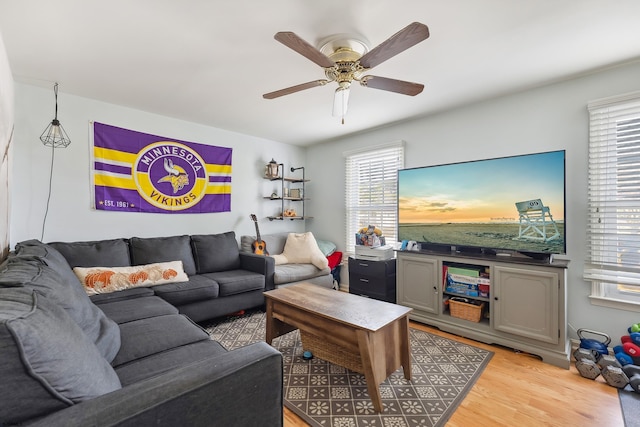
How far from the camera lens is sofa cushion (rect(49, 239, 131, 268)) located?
2.49 m

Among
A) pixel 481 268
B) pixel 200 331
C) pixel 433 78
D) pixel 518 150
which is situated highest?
pixel 433 78

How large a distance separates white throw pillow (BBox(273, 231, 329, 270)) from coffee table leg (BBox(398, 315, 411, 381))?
191 centimetres

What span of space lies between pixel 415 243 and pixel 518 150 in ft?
4.43

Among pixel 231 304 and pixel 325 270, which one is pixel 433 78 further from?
pixel 231 304

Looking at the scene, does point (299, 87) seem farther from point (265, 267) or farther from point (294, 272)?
point (294, 272)

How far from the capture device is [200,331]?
1.71 meters

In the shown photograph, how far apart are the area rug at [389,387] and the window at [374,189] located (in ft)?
5.61

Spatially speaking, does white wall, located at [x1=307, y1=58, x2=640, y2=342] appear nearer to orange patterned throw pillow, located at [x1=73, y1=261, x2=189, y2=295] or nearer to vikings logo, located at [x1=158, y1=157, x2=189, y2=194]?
vikings logo, located at [x1=158, y1=157, x2=189, y2=194]

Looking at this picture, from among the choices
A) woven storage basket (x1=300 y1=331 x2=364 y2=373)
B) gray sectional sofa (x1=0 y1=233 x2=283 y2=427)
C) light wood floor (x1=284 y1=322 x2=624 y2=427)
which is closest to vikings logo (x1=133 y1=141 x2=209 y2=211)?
gray sectional sofa (x1=0 y1=233 x2=283 y2=427)

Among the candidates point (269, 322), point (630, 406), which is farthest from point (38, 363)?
point (630, 406)

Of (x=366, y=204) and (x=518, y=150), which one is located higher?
(x=518, y=150)

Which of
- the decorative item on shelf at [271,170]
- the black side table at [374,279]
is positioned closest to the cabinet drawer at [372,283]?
the black side table at [374,279]

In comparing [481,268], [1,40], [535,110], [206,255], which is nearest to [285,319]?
[206,255]

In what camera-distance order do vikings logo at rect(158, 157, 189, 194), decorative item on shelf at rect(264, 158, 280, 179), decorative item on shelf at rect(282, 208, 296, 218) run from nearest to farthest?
vikings logo at rect(158, 157, 189, 194), decorative item on shelf at rect(264, 158, 280, 179), decorative item on shelf at rect(282, 208, 296, 218)
